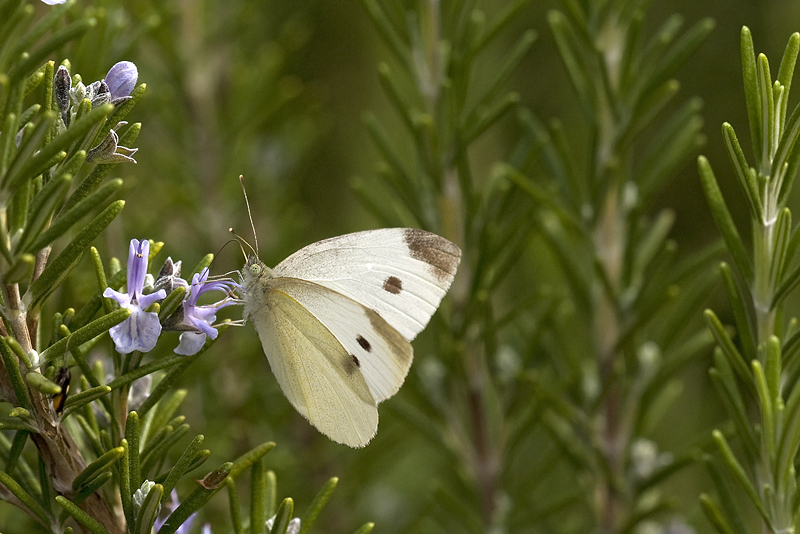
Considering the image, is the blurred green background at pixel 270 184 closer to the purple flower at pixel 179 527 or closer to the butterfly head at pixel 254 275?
the butterfly head at pixel 254 275

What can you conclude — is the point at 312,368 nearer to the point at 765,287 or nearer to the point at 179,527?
the point at 179,527

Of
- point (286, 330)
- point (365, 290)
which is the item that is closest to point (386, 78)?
point (365, 290)

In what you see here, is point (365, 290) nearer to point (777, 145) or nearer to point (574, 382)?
point (574, 382)

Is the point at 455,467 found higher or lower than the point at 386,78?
lower

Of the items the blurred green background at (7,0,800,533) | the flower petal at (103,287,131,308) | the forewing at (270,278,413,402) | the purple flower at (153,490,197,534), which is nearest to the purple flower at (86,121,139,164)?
the flower petal at (103,287,131,308)

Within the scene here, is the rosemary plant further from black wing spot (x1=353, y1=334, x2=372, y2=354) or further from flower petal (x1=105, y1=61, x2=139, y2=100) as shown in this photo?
black wing spot (x1=353, y1=334, x2=372, y2=354)
